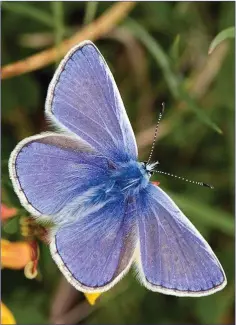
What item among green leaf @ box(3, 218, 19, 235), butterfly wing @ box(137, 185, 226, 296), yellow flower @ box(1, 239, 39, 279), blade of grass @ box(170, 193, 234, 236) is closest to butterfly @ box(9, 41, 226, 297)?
butterfly wing @ box(137, 185, 226, 296)

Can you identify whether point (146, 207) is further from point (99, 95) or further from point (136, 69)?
point (136, 69)

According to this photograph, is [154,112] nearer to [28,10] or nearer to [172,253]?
[28,10]

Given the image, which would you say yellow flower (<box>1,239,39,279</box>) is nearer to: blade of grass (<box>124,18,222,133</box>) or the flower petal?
the flower petal

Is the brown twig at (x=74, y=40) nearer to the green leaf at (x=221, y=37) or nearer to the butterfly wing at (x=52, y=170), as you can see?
the green leaf at (x=221, y=37)

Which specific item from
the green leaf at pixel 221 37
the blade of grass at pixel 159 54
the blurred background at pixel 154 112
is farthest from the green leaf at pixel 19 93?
the green leaf at pixel 221 37

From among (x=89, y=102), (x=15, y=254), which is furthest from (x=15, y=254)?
(x=89, y=102)

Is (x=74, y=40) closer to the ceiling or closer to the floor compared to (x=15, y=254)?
closer to the ceiling
